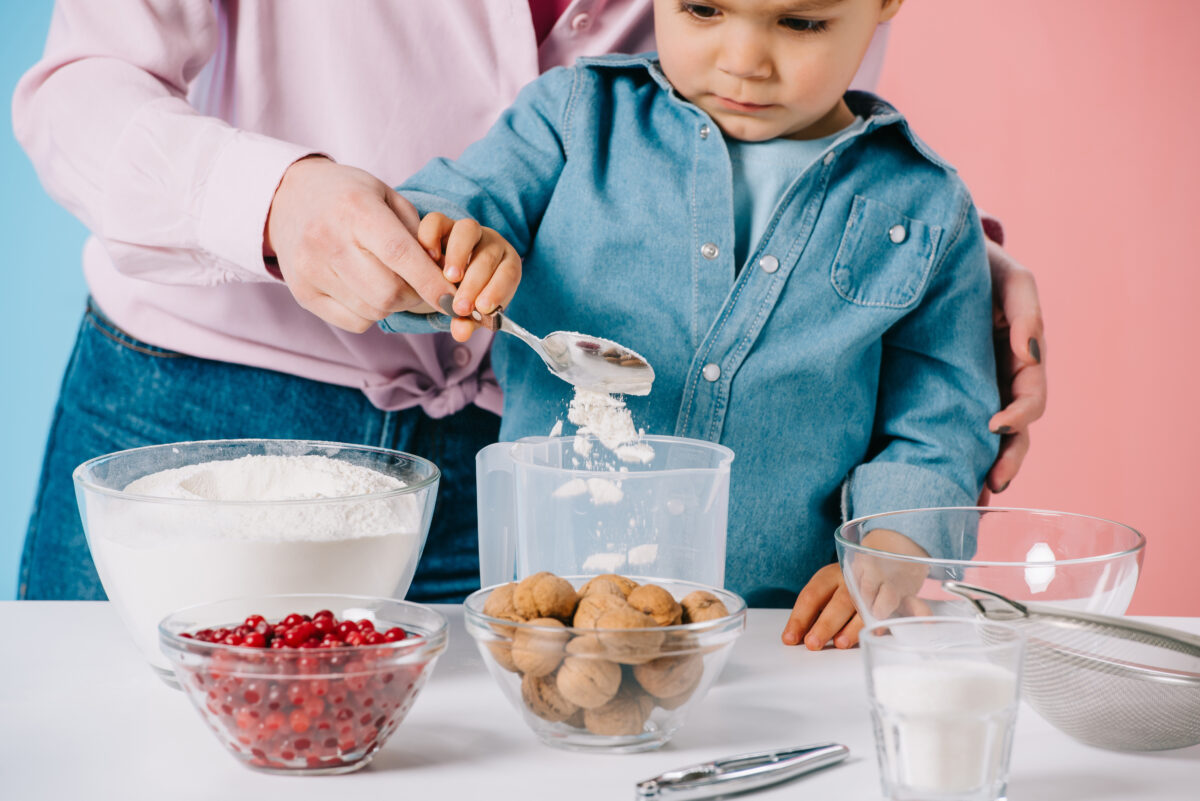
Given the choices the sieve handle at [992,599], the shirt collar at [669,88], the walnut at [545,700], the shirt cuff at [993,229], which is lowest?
the walnut at [545,700]

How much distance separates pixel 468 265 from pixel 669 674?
14.6 inches

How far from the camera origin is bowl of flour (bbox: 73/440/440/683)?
29.2 inches

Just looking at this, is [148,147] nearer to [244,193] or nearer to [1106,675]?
[244,193]

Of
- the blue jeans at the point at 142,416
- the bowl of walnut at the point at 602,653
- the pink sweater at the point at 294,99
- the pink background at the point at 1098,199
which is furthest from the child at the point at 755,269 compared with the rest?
the pink background at the point at 1098,199

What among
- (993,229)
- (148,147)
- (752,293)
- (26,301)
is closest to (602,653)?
(752,293)

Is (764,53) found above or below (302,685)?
above

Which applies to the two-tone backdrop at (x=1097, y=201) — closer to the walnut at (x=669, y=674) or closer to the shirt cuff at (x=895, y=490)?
the shirt cuff at (x=895, y=490)

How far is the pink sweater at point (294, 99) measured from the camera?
108 centimetres

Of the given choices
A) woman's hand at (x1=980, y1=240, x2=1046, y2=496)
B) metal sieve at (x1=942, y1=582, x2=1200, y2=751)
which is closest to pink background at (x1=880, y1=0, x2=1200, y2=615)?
woman's hand at (x1=980, y1=240, x2=1046, y2=496)

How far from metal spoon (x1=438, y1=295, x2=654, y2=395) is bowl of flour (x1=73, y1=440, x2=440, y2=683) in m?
0.16

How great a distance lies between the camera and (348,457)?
920 mm

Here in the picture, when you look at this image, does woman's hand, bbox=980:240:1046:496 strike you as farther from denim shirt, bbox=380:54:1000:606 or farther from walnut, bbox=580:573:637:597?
walnut, bbox=580:573:637:597

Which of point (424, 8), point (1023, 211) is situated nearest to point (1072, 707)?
point (424, 8)

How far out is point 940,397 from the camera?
3.77ft
